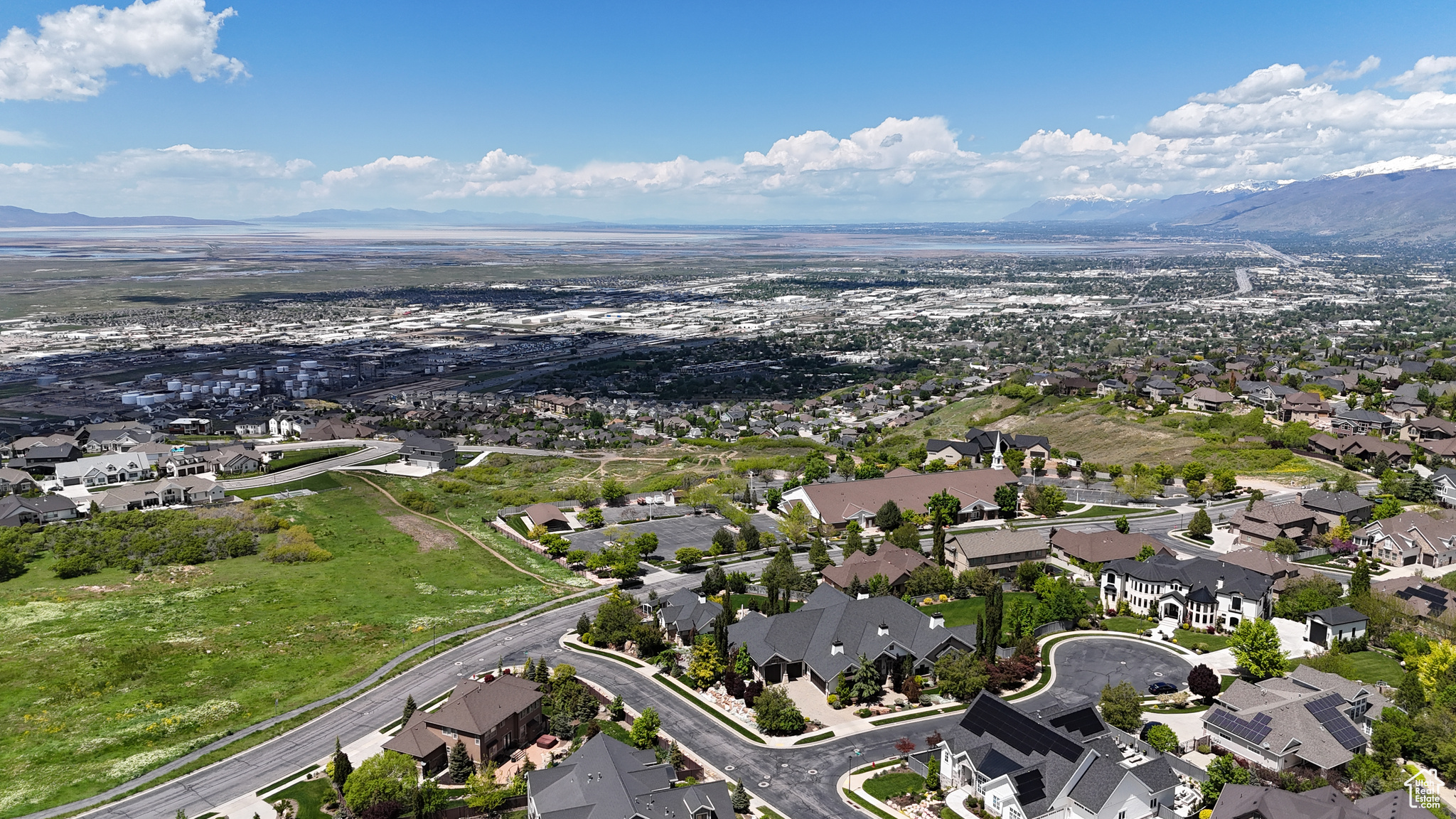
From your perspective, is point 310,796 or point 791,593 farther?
point 791,593

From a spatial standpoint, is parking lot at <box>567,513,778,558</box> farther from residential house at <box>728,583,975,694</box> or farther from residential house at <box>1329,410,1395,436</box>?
residential house at <box>1329,410,1395,436</box>

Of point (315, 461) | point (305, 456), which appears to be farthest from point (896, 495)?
point (305, 456)

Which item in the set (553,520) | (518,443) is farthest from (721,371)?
(553,520)

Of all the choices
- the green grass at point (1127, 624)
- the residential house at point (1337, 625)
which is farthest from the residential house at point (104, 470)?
the residential house at point (1337, 625)

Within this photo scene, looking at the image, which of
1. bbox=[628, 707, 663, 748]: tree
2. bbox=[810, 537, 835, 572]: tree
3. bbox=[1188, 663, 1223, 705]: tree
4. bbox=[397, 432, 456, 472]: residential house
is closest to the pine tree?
bbox=[628, 707, 663, 748]: tree

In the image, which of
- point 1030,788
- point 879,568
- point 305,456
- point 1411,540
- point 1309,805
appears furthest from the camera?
point 305,456

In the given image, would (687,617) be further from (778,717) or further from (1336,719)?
(1336,719)

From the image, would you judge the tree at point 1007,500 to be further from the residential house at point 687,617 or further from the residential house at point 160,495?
the residential house at point 160,495
